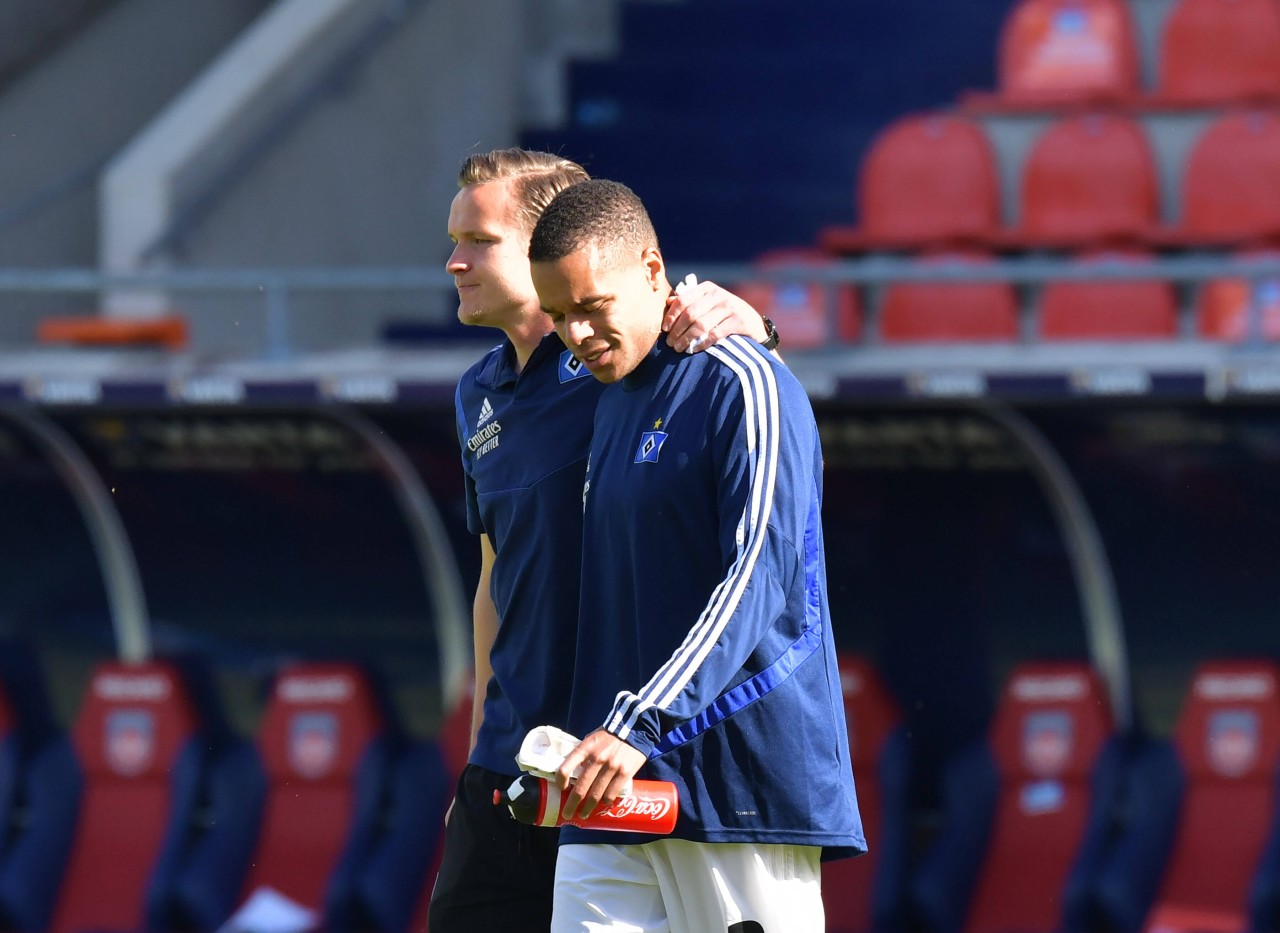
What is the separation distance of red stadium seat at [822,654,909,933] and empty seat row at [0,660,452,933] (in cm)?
123

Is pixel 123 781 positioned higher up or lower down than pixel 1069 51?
lower down

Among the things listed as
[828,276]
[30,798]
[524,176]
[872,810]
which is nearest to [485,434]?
[524,176]

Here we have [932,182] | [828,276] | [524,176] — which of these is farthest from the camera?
[932,182]

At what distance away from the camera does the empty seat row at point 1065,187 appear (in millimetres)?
7297

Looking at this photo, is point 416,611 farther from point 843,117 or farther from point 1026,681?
point 843,117

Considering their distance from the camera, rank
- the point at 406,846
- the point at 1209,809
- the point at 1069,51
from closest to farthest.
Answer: the point at 1209,809
the point at 406,846
the point at 1069,51

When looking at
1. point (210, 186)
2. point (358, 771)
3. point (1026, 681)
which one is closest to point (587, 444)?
point (1026, 681)

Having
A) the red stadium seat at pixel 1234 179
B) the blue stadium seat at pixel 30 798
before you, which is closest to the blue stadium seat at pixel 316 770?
the blue stadium seat at pixel 30 798

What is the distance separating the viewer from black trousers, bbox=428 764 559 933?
3301mm

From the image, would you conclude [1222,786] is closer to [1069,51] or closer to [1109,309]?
[1109,309]

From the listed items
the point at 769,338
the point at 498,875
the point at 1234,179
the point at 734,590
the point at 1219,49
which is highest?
the point at 1219,49

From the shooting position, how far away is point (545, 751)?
262cm

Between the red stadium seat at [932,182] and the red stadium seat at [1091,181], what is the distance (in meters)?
0.16

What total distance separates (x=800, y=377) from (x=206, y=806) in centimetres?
254
